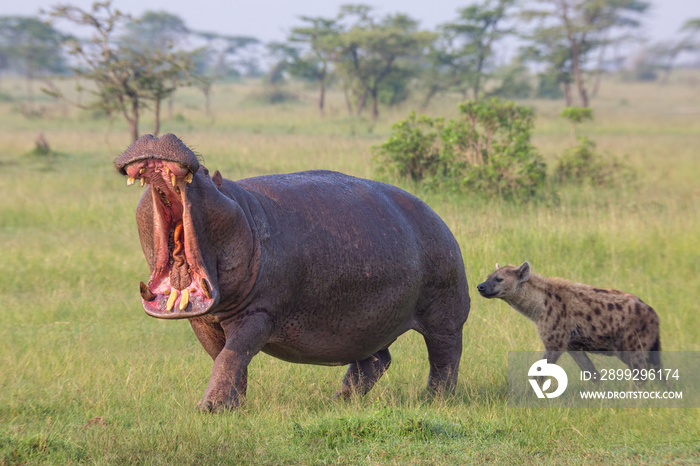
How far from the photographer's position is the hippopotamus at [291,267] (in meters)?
3.41

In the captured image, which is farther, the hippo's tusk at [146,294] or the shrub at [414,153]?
the shrub at [414,153]

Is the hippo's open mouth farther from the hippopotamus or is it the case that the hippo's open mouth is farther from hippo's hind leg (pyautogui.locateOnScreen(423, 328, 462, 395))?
hippo's hind leg (pyautogui.locateOnScreen(423, 328, 462, 395))

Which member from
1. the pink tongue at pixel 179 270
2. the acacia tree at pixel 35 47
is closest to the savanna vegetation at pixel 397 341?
the pink tongue at pixel 179 270

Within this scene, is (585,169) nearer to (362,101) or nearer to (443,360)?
(443,360)

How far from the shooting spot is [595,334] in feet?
18.1

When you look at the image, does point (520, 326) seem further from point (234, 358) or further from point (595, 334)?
point (234, 358)

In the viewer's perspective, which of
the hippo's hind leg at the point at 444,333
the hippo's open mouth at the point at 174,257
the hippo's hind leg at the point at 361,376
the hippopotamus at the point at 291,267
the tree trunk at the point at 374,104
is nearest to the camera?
the hippo's open mouth at the point at 174,257

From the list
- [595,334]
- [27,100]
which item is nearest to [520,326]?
[595,334]

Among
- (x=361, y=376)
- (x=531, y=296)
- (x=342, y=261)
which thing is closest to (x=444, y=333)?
(x=361, y=376)

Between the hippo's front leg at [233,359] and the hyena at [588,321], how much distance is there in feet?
8.02

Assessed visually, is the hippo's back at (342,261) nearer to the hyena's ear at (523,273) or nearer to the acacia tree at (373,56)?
the hyena's ear at (523,273)

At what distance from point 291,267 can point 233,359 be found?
1.77 ft

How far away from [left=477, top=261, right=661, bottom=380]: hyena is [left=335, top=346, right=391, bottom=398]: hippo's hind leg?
1.21 metres

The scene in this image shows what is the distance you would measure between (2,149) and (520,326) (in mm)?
15065
